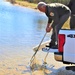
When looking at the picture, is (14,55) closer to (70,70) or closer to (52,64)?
(52,64)

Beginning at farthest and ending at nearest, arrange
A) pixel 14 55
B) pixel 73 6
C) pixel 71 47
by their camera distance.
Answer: pixel 14 55 → pixel 73 6 → pixel 71 47

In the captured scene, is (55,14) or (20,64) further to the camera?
(20,64)

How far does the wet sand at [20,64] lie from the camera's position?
8.79 metres

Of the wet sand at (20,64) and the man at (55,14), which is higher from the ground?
the man at (55,14)

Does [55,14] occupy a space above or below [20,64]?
above

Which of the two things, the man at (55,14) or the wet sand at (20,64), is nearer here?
the man at (55,14)

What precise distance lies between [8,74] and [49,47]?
1.42 meters

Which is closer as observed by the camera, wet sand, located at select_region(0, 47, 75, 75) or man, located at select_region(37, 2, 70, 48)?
man, located at select_region(37, 2, 70, 48)

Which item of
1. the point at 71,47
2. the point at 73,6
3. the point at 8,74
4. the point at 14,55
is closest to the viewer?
the point at 71,47

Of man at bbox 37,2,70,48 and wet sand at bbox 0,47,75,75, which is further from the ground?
man at bbox 37,2,70,48

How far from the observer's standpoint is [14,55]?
10977mm

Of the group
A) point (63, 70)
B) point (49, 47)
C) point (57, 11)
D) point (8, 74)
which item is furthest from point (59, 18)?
point (8, 74)

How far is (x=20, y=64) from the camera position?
9.75 meters

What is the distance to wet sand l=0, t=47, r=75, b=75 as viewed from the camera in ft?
28.8
